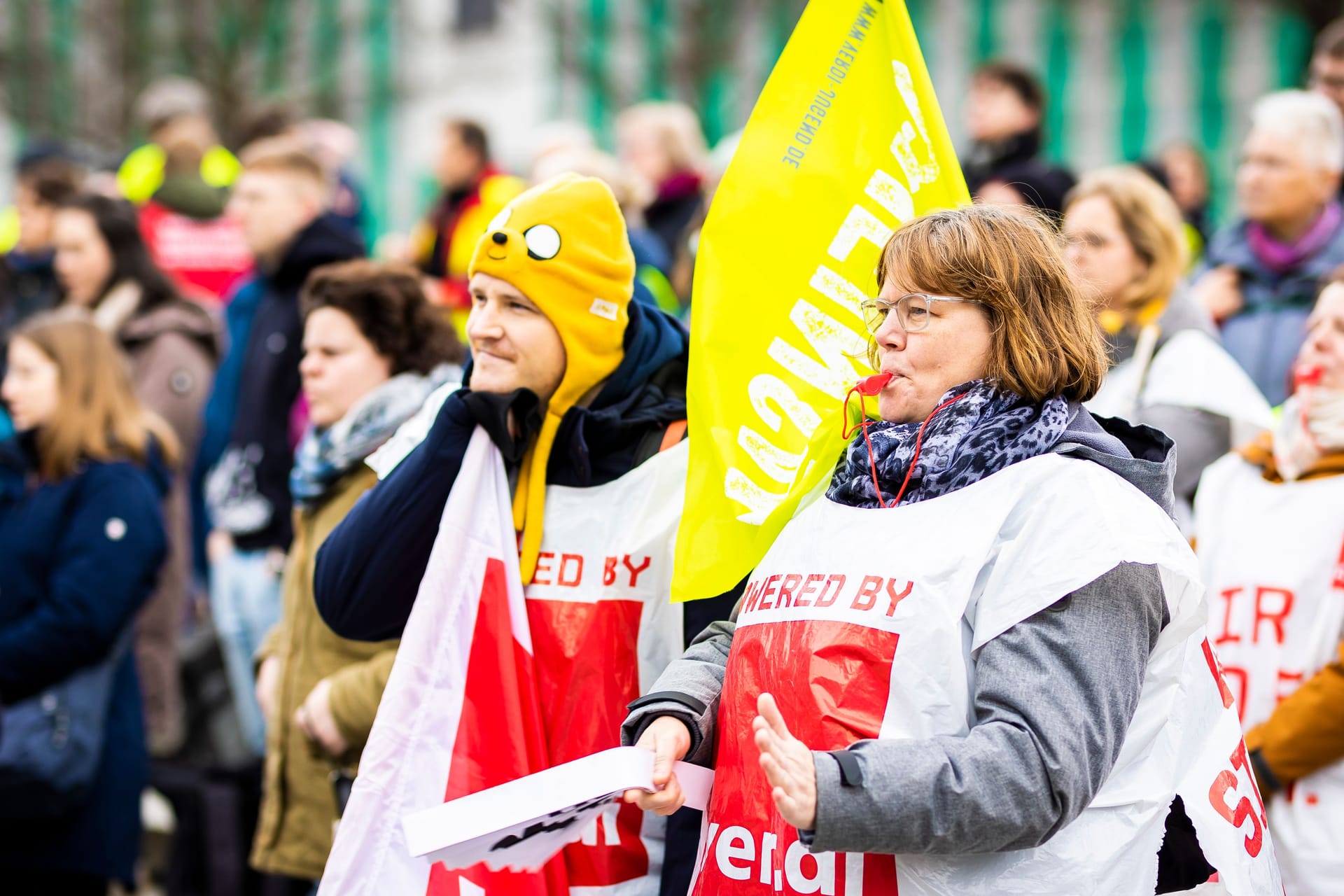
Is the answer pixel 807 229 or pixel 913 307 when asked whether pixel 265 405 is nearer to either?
pixel 807 229

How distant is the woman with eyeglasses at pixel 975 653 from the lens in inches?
87.7

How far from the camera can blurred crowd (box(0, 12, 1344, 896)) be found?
411 cm

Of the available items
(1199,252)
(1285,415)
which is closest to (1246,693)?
(1285,415)

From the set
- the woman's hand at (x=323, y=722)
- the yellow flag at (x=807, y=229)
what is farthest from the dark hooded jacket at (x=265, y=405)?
the yellow flag at (x=807, y=229)

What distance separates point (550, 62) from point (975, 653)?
21.9 metres

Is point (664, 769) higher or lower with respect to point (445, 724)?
higher

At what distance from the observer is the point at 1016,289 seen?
2547 millimetres

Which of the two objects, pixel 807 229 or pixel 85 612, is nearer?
pixel 807 229

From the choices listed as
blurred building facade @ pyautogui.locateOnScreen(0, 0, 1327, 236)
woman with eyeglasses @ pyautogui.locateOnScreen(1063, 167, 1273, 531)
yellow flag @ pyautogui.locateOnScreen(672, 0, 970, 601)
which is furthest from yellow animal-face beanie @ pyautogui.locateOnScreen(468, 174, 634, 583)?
blurred building facade @ pyautogui.locateOnScreen(0, 0, 1327, 236)

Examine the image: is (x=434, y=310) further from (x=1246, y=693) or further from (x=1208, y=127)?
(x=1208, y=127)

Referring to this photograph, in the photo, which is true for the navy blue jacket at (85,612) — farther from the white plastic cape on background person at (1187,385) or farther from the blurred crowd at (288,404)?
the white plastic cape on background person at (1187,385)

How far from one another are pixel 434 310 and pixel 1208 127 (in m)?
18.1

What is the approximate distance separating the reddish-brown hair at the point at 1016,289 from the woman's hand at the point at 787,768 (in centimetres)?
69

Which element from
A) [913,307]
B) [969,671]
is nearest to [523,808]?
[969,671]
